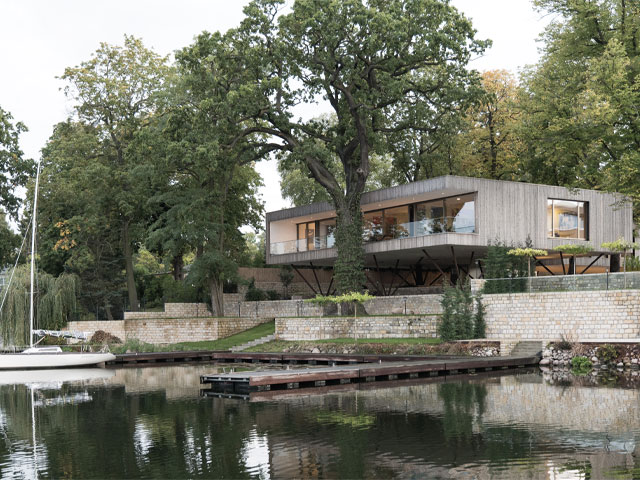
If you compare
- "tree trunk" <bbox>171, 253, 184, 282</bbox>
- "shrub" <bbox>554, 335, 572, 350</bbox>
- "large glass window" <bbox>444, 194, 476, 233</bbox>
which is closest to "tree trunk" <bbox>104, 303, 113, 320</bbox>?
"tree trunk" <bbox>171, 253, 184, 282</bbox>

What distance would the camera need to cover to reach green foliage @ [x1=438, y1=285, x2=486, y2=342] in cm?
2747

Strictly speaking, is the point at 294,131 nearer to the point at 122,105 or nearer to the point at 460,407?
the point at 122,105

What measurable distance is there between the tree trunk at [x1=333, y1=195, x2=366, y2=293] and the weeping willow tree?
14.1 m

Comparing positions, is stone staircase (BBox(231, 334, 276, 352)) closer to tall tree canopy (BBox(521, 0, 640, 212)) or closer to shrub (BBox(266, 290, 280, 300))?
shrub (BBox(266, 290, 280, 300))

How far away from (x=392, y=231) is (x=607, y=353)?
14332mm

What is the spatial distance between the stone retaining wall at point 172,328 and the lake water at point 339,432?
1751 cm

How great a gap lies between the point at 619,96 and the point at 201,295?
25106 mm

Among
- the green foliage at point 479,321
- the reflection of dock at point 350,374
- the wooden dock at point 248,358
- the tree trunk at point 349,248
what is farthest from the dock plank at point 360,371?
the tree trunk at point 349,248

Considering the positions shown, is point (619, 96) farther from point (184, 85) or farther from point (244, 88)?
point (184, 85)

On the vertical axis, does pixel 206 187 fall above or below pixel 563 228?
above

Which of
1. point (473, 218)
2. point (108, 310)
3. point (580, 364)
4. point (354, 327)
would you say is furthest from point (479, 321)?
point (108, 310)

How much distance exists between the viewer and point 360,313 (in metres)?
34.1

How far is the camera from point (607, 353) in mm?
23641

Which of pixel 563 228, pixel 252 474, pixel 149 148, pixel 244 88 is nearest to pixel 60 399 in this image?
pixel 252 474
